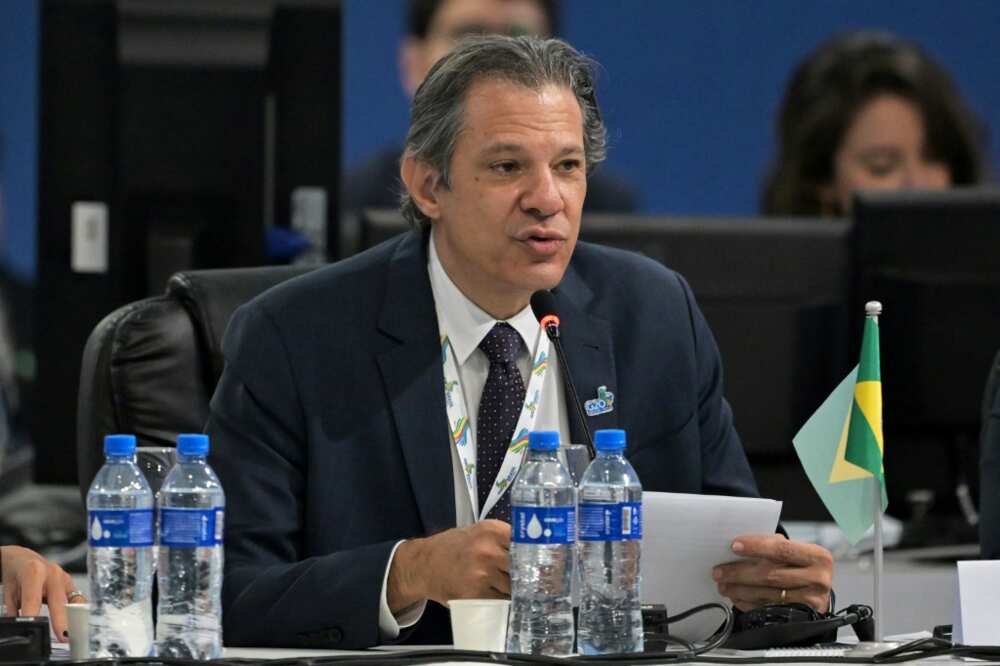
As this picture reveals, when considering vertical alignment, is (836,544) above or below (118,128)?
below

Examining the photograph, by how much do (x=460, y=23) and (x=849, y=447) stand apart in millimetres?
4540

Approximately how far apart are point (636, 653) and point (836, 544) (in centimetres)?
172

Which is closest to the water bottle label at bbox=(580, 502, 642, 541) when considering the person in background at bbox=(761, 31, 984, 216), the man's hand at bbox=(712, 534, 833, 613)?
the man's hand at bbox=(712, 534, 833, 613)

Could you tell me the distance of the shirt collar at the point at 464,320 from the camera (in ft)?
8.07

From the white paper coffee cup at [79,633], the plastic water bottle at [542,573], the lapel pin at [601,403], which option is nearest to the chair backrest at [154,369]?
the lapel pin at [601,403]

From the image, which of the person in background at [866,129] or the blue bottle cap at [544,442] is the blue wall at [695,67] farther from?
the blue bottle cap at [544,442]

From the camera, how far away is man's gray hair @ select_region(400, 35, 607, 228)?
2432 mm

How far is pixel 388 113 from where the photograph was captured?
6.46 metres

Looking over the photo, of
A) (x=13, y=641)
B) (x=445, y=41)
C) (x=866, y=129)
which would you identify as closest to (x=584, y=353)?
(x=13, y=641)

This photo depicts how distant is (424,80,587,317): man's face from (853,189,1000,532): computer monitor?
133 centimetres

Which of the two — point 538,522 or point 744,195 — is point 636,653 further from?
point 744,195

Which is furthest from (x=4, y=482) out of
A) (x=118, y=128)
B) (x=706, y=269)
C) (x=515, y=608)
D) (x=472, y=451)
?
(x=515, y=608)

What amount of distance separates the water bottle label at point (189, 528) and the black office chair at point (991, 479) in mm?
1207

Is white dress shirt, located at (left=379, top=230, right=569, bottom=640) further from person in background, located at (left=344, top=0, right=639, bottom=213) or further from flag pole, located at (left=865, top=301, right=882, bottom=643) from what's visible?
person in background, located at (left=344, top=0, right=639, bottom=213)
